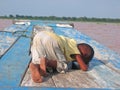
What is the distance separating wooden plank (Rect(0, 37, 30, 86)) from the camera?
2428 millimetres

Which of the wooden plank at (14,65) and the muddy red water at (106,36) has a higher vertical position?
the wooden plank at (14,65)

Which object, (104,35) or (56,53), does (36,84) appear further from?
(104,35)

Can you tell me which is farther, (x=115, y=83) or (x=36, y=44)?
(x=36, y=44)

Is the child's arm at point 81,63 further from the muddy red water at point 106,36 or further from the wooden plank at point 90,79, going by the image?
the muddy red water at point 106,36

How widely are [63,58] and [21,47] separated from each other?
1.23 m

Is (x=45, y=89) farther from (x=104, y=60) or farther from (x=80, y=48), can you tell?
(x=104, y=60)

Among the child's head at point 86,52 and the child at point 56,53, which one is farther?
the child's head at point 86,52

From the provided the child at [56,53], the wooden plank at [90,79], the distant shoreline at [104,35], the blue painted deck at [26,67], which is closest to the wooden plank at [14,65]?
the blue painted deck at [26,67]

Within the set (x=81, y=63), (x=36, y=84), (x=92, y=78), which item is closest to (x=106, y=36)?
(x=81, y=63)

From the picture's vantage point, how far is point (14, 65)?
9.67 ft

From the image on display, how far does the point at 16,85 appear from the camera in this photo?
7.52ft

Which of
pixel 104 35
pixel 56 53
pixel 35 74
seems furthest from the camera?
pixel 104 35

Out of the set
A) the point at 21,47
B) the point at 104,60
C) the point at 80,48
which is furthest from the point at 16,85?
the point at 21,47

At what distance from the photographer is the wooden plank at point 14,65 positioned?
7.97 feet
